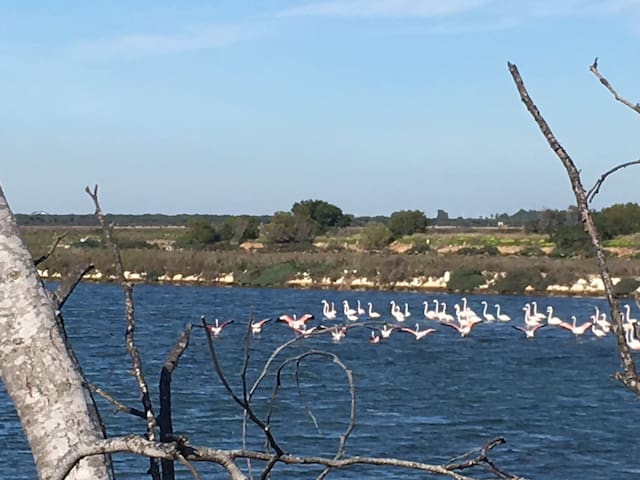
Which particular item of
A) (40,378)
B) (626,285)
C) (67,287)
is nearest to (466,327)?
(626,285)

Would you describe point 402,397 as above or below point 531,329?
below

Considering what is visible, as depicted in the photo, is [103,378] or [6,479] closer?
[6,479]

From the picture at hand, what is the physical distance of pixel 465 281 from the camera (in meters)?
43.9

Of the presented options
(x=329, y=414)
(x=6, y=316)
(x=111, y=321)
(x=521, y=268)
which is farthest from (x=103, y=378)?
(x=521, y=268)

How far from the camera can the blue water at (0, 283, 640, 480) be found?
1477 centimetres

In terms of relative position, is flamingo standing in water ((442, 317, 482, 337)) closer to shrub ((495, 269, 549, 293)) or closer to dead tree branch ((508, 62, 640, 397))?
shrub ((495, 269, 549, 293))

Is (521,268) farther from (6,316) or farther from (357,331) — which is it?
(6,316)

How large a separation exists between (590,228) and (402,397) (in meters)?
18.2

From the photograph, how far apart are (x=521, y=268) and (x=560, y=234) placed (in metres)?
13.2

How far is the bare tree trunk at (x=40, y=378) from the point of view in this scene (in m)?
1.47

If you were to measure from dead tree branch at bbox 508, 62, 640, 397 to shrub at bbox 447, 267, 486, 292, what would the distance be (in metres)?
42.3

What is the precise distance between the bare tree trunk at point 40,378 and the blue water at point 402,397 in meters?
10.7

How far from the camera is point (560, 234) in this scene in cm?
5697

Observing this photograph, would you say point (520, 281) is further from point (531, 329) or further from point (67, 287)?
point (67, 287)
